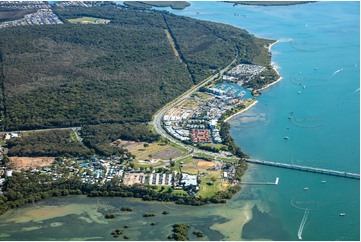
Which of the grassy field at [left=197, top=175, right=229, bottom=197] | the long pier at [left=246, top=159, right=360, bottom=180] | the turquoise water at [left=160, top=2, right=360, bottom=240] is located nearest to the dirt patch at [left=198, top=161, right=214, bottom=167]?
the grassy field at [left=197, top=175, right=229, bottom=197]

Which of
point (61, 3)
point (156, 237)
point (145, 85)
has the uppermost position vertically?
point (61, 3)

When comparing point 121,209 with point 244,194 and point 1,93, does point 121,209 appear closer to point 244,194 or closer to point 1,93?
point 244,194

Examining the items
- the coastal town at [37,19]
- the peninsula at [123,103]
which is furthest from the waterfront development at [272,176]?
the coastal town at [37,19]

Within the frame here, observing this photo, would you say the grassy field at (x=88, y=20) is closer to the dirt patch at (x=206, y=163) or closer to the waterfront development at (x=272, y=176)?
the waterfront development at (x=272, y=176)

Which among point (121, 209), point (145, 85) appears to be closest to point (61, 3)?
point (145, 85)

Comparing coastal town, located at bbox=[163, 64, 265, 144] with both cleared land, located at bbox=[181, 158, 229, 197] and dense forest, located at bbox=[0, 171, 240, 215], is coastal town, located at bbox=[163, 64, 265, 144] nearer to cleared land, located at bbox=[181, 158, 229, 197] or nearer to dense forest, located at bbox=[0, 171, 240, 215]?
cleared land, located at bbox=[181, 158, 229, 197]

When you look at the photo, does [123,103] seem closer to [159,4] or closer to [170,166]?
[170,166]

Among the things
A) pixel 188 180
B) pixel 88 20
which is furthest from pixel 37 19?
pixel 188 180
